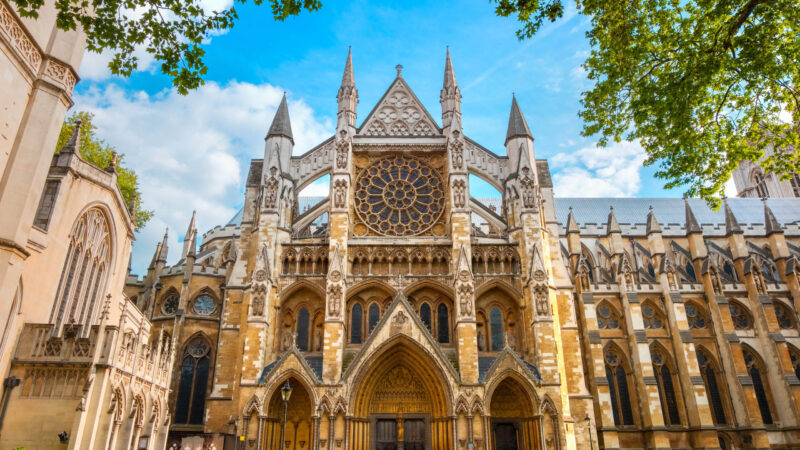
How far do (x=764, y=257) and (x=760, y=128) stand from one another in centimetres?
2977

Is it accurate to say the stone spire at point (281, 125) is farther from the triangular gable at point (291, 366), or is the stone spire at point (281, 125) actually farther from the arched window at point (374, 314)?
the triangular gable at point (291, 366)

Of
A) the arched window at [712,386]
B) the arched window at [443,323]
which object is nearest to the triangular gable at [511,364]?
the arched window at [443,323]

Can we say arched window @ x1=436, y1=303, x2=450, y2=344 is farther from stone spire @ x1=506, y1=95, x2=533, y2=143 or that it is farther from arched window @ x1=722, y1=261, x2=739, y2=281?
arched window @ x1=722, y1=261, x2=739, y2=281

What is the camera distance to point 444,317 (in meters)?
24.7

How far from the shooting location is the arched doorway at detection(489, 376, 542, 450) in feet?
71.6

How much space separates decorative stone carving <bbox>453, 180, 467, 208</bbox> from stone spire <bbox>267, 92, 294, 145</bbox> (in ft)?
31.4

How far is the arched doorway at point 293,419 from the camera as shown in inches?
846

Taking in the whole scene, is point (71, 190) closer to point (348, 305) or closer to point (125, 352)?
point (125, 352)

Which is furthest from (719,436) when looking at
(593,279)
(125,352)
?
(125,352)

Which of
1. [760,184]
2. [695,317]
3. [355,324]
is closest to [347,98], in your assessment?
[355,324]

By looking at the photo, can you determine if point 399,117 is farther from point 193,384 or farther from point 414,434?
point 193,384

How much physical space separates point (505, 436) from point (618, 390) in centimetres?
1229

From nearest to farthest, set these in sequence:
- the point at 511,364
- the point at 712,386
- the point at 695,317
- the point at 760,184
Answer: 1. the point at 511,364
2. the point at 712,386
3. the point at 695,317
4. the point at 760,184

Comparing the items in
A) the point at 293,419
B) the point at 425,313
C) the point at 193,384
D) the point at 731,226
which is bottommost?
the point at 293,419
